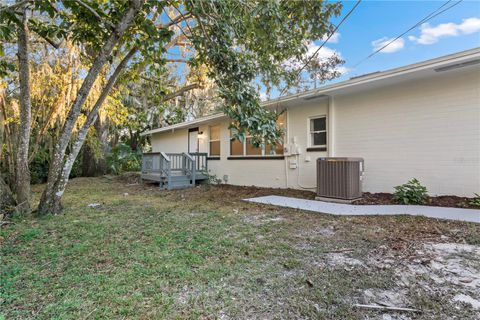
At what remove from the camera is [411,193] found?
5.24m

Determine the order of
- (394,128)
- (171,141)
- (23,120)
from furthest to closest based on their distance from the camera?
(171,141) < (394,128) < (23,120)

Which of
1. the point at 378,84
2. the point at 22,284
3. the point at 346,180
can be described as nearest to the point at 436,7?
the point at 378,84

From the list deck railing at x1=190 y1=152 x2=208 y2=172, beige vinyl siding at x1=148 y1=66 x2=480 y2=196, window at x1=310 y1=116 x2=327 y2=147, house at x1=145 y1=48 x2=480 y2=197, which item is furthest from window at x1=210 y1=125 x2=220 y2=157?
window at x1=310 y1=116 x2=327 y2=147

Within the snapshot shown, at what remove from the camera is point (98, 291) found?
2088 millimetres

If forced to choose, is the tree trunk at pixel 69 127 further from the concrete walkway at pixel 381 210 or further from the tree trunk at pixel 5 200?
the concrete walkway at pixel 381 210

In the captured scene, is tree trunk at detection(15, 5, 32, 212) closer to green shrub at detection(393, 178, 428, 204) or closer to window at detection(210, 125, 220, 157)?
window at detection(210, 125, 220, 157)

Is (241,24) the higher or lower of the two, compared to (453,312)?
higher

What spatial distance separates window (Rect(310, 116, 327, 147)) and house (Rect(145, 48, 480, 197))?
28 mm

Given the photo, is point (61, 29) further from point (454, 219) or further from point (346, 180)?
point (454, 219)

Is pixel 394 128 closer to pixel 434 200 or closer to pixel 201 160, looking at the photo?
pixel 434 200

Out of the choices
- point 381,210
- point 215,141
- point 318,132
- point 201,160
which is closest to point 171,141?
point 201,160

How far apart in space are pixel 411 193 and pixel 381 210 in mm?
1032

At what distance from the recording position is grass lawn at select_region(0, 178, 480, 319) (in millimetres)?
1875

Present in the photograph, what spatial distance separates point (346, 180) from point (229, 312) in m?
4.44
